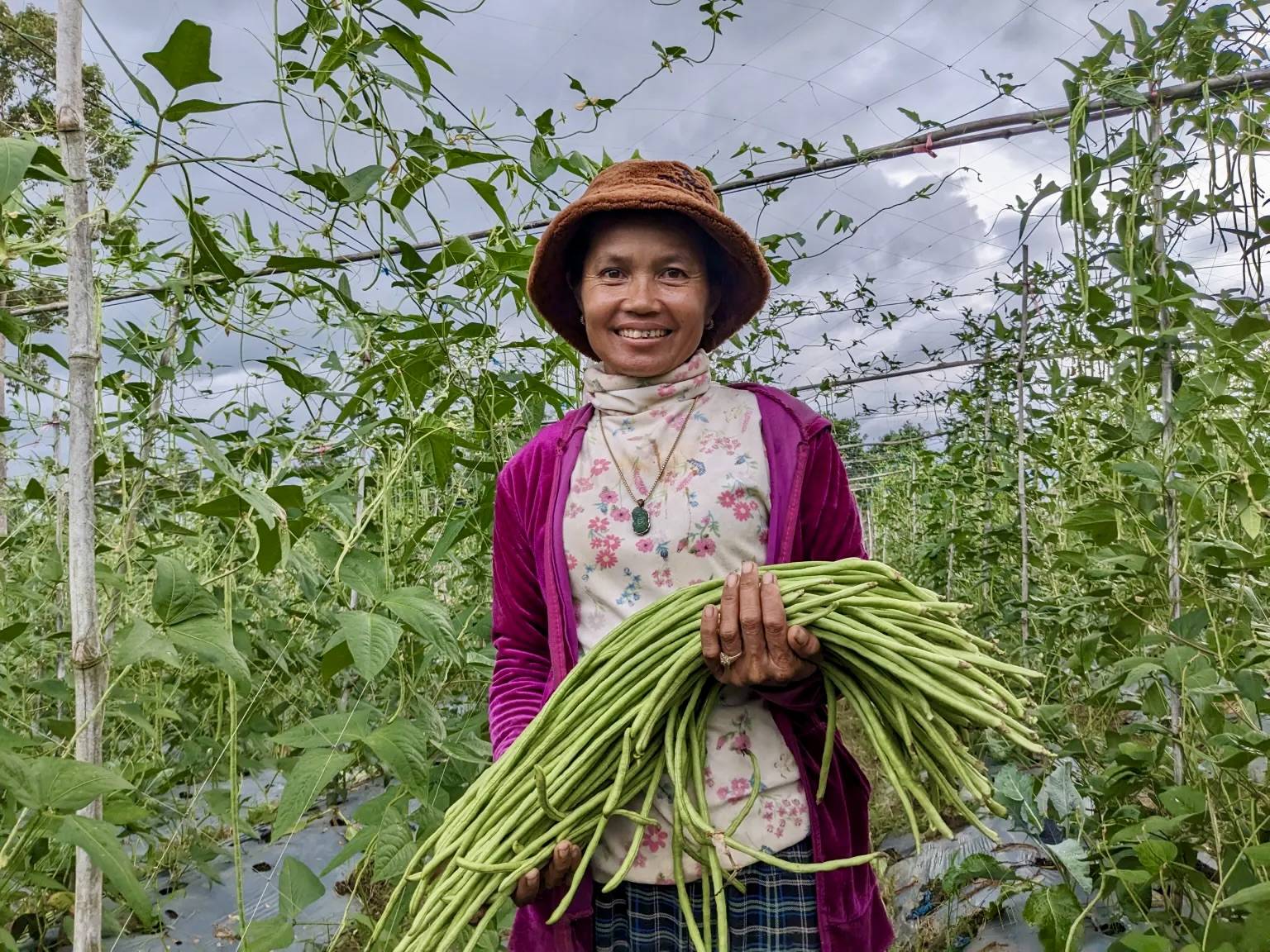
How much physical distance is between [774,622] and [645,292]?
0.48m

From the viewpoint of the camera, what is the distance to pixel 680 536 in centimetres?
111

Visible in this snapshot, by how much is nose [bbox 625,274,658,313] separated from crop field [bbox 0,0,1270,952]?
403 millimetres

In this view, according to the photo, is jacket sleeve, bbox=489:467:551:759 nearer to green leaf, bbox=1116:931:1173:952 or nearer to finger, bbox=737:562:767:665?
finger, bbox=737:562:767:665

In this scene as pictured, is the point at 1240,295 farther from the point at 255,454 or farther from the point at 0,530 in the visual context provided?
the point at 0,530

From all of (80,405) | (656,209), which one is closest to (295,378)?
(80,405)

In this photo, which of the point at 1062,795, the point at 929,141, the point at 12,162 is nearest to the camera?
the point at 12,162

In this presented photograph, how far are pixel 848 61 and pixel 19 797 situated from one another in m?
3.38

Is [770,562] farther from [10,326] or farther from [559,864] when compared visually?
[10,326]

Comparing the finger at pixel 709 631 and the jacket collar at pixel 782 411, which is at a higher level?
the jacket collar at pixel 782 411

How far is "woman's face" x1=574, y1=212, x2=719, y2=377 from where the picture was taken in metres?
1.14

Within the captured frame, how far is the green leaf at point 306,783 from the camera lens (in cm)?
111

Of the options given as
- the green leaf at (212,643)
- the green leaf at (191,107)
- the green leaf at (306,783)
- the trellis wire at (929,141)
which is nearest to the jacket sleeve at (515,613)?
the green leaf at (306,783)

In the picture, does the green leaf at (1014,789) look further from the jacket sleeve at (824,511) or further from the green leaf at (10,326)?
the green leaf at (10,326)

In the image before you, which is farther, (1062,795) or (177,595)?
(1062,795)
